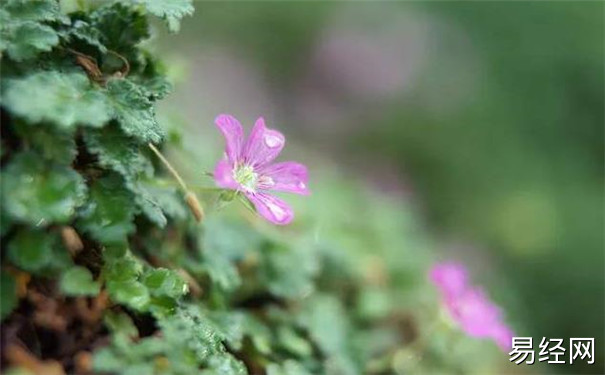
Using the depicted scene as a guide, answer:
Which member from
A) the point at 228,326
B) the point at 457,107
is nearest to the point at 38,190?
the point at 228,326

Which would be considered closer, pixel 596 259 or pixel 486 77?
pixel 596 259

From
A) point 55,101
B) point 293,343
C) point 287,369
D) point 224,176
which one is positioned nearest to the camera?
point 55,101

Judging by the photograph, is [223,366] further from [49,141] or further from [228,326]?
[49,141]

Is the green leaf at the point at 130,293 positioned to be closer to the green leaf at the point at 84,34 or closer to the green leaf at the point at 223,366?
the green leaf at the point at 223,366

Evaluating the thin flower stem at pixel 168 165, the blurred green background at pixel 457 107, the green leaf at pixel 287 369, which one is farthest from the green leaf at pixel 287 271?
the blurred green background at pixel 457 107

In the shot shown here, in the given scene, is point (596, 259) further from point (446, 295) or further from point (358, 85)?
point (446, 295)

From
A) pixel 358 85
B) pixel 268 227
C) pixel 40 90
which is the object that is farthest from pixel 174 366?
pixel 358 85
